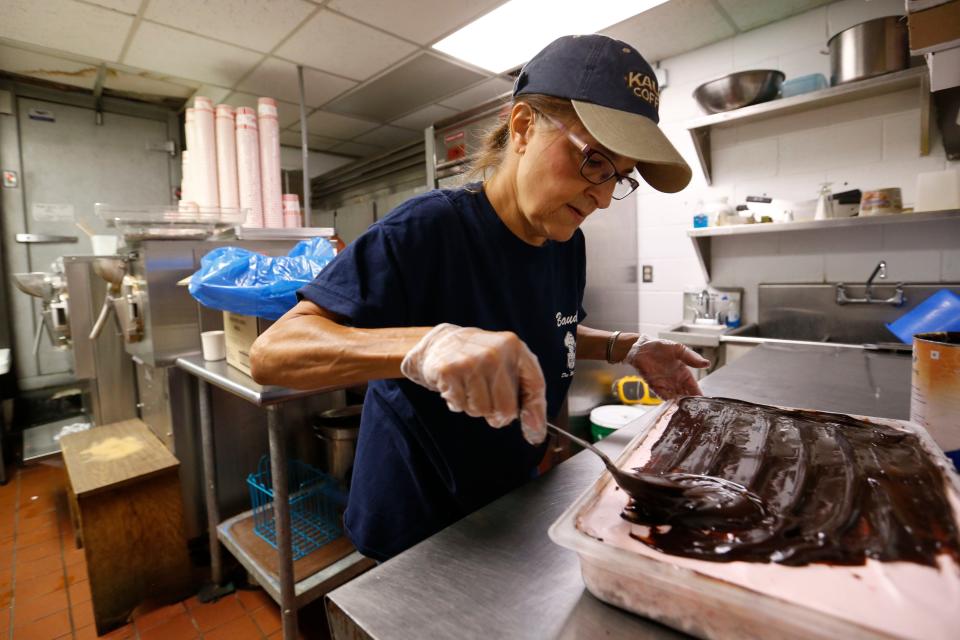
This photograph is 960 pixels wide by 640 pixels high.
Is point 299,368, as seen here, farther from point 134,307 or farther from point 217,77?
point 217,77

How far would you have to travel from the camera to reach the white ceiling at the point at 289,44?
8.87 feet

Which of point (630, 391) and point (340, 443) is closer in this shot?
point (340, 443)

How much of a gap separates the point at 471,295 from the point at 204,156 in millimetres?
2548

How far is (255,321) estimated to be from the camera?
1896mm

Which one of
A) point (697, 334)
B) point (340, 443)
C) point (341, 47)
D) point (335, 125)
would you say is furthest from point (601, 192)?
point (335, 125)

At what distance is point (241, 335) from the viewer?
1.99m

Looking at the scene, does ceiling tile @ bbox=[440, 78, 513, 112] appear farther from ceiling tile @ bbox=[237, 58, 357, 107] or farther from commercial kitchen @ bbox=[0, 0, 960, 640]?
ceiling tile @ bbox=[237, 58, 357, 107]

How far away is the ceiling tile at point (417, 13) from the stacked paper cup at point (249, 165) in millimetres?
835

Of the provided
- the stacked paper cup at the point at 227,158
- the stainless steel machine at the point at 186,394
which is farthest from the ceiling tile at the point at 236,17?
the stainless steel machine at the point at 186,394

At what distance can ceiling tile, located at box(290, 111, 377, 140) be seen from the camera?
4.61 m

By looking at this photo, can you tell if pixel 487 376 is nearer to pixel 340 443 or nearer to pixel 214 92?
pixel 340 443

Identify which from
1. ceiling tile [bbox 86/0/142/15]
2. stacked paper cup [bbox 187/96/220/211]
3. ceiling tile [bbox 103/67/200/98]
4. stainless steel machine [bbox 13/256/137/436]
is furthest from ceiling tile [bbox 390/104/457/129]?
stainless steel machine [bbox 13/256/137/436]

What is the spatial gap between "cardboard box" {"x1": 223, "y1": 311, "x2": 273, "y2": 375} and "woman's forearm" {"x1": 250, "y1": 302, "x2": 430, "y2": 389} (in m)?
1.11

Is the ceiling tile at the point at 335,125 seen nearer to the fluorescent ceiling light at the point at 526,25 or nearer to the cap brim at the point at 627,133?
the fluorescent ceiling light at the point at 526,25
